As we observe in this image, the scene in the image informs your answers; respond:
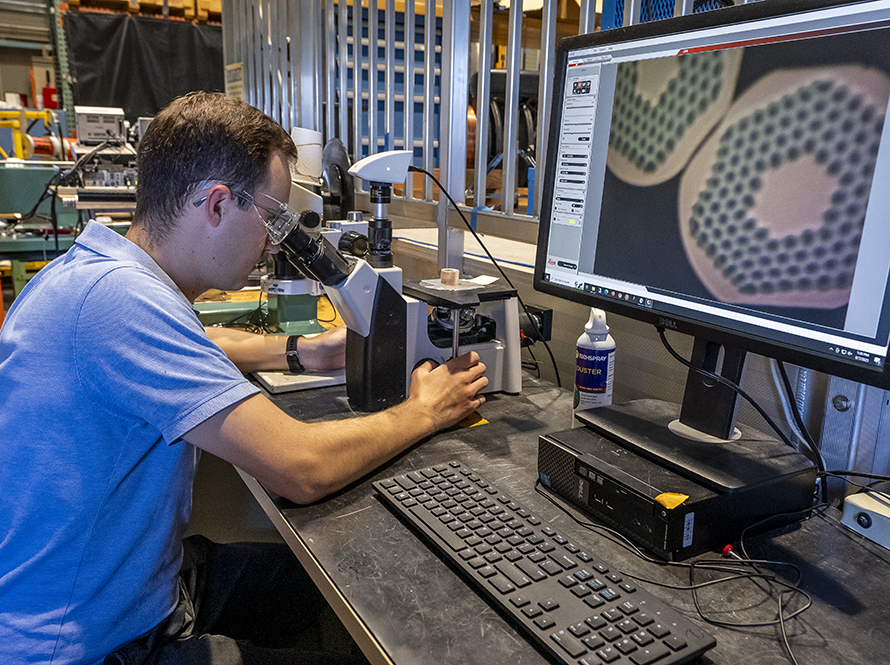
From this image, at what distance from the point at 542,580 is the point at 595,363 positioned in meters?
0.45

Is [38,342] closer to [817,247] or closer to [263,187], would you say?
[263,187]

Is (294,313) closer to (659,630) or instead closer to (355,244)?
(355,244)

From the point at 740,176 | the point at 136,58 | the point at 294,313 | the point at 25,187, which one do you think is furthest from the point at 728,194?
the point at 136,58

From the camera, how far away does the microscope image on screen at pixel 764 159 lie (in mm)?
658

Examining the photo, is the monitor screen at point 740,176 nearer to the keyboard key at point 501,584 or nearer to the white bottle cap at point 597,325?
the white bottle cap at point 597,325

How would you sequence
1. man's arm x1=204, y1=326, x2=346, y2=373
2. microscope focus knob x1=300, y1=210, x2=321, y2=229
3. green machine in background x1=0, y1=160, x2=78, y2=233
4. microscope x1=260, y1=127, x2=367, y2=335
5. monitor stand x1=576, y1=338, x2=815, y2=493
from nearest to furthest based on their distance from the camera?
1. monitor stand x1=576, y1=338, x2=815, y2=493
2. microscope focus knob x1=300, y1=210, x2=321, y2=229
3. microscope x1=260, y1=127, x2=367, y2=335
4. man's arm x1=204, y1=326, x2=346, y2=373
5. green machine in background x1=0, y1=160, x2=78, y2=233

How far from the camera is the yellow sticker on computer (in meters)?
0.71

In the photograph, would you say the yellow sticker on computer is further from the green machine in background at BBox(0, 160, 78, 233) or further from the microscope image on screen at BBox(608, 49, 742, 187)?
the green machine in background at BBox(0, 160, 78, 233)

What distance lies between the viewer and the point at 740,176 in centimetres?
75

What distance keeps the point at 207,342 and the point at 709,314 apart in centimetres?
64

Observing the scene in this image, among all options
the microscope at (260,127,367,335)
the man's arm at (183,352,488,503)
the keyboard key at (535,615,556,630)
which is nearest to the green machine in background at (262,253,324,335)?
the microscope at (260,127,367,335)

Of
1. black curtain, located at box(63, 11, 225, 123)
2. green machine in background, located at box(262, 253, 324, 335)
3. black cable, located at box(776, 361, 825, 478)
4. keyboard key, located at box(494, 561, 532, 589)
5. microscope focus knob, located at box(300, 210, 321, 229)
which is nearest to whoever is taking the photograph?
keyboard key, located at box(494, 561, 532, 589)

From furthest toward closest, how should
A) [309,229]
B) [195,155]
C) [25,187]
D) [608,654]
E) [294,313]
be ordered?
1. [25,187]
2. [294,313]
3. [309,229]
4. [195,155]
5. [608,654]

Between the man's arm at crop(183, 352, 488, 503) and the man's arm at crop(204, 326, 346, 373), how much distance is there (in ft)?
1.22
